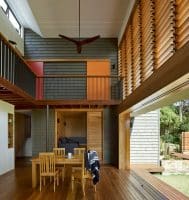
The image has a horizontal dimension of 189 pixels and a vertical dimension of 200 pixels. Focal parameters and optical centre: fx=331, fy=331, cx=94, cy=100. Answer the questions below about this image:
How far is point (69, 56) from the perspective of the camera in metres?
13.4

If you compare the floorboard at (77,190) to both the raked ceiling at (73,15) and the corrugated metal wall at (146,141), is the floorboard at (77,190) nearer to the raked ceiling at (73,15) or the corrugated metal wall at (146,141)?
the corrugated metal wall at (146,141)

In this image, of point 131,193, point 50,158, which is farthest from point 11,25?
point 131,193

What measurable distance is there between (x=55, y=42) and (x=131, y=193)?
8165 mm

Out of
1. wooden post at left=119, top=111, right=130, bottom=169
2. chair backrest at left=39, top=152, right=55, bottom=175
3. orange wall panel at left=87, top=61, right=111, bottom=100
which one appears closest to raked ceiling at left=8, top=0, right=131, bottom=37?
orange wall panel at left=87, top=61, right=111, bottom=100

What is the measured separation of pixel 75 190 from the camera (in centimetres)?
735

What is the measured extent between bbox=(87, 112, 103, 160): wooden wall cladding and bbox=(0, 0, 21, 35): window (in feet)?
14.2

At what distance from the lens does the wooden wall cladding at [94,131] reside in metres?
13.1

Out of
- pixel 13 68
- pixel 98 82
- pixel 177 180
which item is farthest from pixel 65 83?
pixel 177 180

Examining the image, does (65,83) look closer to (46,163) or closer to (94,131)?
(94,131)

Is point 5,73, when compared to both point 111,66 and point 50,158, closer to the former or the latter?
point 50,158

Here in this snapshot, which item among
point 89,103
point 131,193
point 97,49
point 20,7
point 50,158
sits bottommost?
point 131,193

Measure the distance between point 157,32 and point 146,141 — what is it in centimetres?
812

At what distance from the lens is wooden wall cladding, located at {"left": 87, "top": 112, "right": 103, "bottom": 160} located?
1314 centimetres

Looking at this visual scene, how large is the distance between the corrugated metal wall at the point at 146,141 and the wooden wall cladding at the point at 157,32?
4.80 meters
